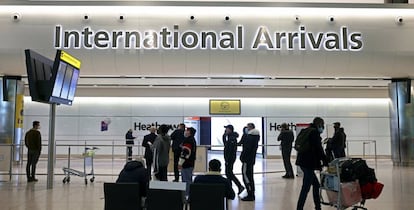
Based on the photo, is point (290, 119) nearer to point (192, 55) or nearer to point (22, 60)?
point (192, 55)

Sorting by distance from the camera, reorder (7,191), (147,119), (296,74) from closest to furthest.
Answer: (7,191), (296,74), (147,119)

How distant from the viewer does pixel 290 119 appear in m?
20.9

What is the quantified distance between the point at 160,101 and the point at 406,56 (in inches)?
492

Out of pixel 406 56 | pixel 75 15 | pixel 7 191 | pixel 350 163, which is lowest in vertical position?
pixel 7 191

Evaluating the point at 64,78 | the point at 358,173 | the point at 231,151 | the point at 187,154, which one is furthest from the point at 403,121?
the point at 64,78

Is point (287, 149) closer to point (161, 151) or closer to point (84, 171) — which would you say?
point (161, 151)

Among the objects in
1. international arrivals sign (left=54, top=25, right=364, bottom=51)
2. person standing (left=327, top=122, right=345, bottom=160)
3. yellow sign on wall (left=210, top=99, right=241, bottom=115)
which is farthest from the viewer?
yellow sign on wall (left=210, top=99, right=241, bottom=115)

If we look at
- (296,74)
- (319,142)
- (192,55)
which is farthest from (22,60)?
(319,142)

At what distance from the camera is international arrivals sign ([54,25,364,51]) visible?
11570mm

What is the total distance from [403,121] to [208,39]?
789 centimetres

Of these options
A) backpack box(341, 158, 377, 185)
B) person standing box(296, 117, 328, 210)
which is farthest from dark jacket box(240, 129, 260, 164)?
backpack box(341, 158, 377, 185)

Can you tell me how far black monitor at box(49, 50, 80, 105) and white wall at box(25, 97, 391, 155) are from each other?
1123 centimetres

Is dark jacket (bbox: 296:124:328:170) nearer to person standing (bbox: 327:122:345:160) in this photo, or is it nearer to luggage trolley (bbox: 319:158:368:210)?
luggage trolley (bbox: 319:158:368:210)

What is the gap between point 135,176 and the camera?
4.66 meters
